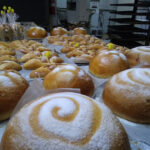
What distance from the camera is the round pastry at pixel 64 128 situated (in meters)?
0.44

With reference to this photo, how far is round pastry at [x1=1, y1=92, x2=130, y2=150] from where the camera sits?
1.44ft

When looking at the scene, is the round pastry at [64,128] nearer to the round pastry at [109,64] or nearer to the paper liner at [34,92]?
the paper liner at [34,92]

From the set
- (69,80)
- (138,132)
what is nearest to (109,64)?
(69,80)

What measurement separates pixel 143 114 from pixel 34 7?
5.08 metres

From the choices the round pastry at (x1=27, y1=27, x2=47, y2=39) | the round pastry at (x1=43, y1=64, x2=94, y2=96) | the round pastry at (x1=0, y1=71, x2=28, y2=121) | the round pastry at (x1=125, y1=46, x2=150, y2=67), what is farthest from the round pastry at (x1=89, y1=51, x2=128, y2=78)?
the round pastry at (x1=27, y1=27, x2=47, y2=39)

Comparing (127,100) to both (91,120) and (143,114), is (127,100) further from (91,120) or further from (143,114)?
(91,120)

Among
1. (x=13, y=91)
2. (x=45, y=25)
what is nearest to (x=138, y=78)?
(x=13, y=91)

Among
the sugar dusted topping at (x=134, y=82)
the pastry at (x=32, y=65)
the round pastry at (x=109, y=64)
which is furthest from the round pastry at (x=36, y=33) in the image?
the sugar dusted topping at (x=134, y=82)

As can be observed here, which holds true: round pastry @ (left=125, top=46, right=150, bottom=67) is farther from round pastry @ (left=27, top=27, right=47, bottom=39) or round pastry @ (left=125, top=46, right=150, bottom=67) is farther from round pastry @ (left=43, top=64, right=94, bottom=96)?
round pastry @ (left=27, top=27, right=47, bottom=39)

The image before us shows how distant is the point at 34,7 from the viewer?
16.2 ft

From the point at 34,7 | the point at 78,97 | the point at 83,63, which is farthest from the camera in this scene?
the point at 34,7

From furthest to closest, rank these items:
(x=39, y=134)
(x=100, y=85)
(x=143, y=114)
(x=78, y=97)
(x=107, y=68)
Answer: (x=107, y=68), (x=100, y=85), (x=143, y=114), (x=78, y=97), (x=39, y=134)

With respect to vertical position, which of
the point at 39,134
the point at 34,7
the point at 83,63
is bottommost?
the point at 83,63

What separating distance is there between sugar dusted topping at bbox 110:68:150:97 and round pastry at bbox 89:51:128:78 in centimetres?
33
